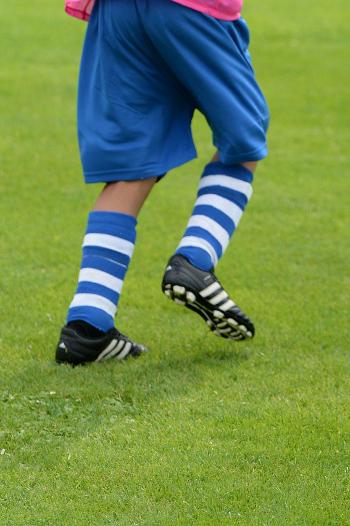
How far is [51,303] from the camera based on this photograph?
17.1ft

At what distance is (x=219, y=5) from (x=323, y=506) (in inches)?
71.9

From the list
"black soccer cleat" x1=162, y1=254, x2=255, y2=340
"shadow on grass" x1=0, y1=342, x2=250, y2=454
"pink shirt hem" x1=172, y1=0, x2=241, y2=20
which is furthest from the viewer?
"black soccer cleat" x1=162, y1=254, x2=255, y2=340

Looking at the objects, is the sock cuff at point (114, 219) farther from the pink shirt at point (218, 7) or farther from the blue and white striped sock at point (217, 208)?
the pink shirt at point (218, 7)

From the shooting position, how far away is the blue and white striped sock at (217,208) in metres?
4.61

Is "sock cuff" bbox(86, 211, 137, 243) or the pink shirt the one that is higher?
the pink shirt

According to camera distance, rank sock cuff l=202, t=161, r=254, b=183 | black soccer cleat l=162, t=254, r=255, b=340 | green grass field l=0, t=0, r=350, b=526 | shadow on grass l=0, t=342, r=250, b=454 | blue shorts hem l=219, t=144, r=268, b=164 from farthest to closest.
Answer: sock cuff l=202, t=161, r=254, b=183, blue shorts hem l=219, t=144, r=268, b=164, black soccer cleat l=162, t=254, r=255, b=340, shadow on grass l=0, t=342, r=250, b=454, green grass field l=0, t=0, r=350, b=526

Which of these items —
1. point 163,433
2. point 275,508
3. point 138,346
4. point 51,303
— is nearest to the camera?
point 275,508

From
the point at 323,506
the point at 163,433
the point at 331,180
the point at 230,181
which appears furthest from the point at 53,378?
the point at 331,180

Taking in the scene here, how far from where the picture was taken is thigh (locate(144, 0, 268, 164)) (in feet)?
14.2

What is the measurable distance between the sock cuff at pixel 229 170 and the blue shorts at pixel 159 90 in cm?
11

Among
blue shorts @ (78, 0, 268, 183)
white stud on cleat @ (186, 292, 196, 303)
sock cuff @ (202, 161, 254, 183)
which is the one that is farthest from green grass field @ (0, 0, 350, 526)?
blue shorts @ (78, 0, 268, 183)

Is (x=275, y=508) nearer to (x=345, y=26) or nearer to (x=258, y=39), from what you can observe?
(x=258, y=39)

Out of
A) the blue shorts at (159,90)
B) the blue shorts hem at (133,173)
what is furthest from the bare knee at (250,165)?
the blue shorts hem at (133,173)

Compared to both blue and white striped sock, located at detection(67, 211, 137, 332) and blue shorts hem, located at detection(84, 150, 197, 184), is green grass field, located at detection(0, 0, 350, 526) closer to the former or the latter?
blue and white striped sock, located at detection(67, 211, 137, 332)
